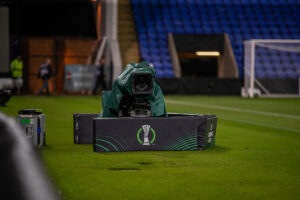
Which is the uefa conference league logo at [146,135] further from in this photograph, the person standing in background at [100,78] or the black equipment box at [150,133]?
the person standing in background at [100,78]

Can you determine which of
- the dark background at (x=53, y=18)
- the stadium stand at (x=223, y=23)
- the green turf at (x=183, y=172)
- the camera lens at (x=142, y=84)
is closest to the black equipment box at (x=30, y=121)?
the green turf at (x=183, y=172)

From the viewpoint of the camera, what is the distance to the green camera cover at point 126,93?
249 inches

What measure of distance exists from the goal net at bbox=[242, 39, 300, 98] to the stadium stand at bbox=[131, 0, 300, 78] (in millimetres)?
62

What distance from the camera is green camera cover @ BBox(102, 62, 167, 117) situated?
6336 millimetres

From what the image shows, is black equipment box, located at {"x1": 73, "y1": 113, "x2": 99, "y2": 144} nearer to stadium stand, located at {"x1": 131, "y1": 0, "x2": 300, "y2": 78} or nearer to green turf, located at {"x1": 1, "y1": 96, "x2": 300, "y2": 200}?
green turf, located at {"x1": 1, "y1": 96, "x2": 300, "y2": 200}

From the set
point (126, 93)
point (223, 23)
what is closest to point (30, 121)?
point (126, 93)

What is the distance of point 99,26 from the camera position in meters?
34.3

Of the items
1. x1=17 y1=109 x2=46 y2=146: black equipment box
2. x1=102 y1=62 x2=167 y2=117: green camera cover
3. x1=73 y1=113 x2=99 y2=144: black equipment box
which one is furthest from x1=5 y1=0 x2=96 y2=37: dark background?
x1=102 y1=62 x2=167 y2=117: green camera cover

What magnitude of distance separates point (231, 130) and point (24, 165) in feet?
31.0

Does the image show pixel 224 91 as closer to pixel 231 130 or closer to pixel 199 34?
pixel 199 34

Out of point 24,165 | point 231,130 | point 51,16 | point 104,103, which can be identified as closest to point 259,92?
point 51,16

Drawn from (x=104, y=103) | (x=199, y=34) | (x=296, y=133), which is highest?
(x=199, y=34)

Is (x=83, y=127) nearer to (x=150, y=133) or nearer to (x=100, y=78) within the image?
(x=150, y=133)

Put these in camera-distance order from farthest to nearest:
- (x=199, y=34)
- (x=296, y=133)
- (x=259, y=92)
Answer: (x=199, y=34), (x=259, y=92), (x=296, y=133)
